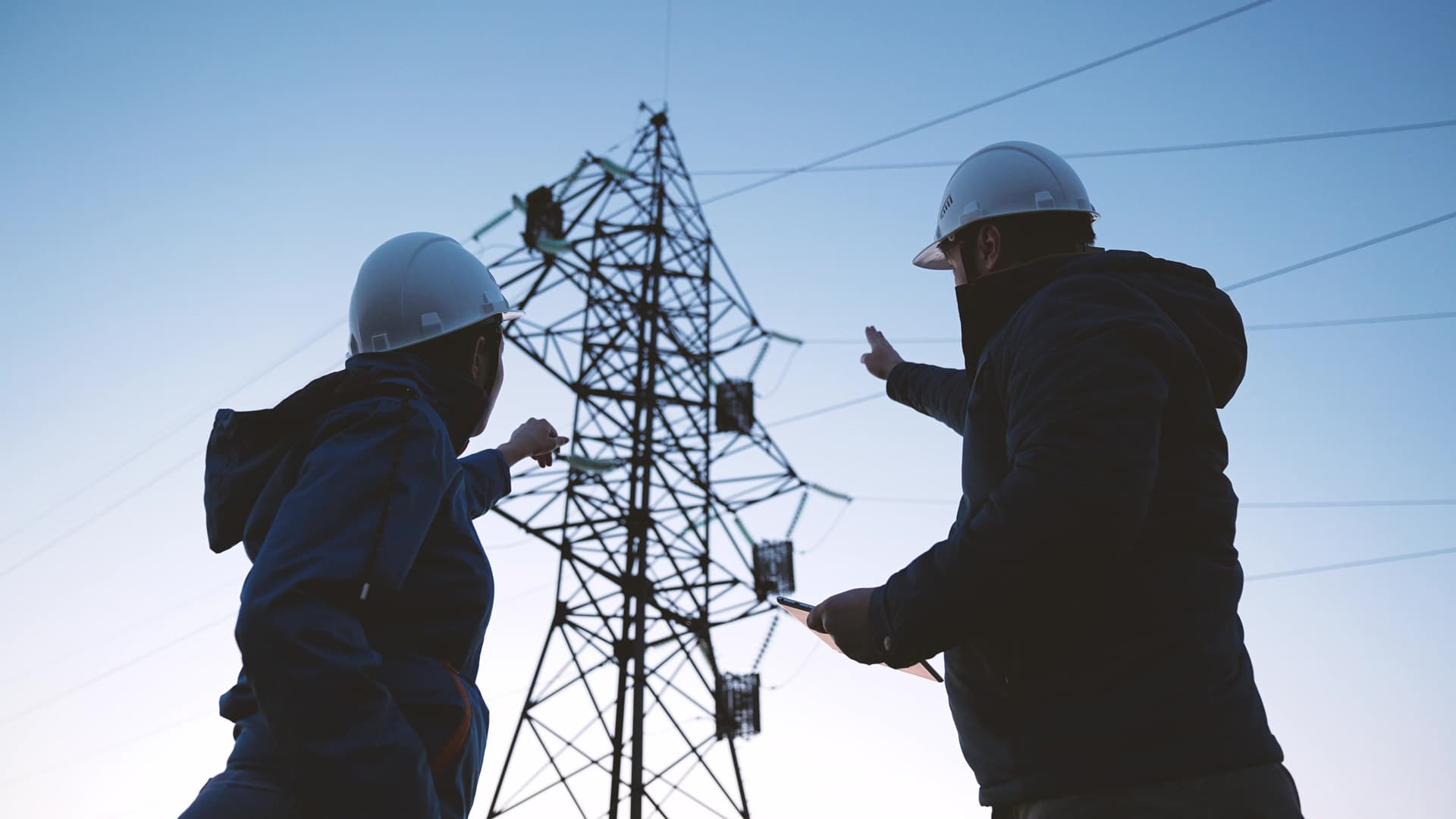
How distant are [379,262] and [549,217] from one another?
1184cm

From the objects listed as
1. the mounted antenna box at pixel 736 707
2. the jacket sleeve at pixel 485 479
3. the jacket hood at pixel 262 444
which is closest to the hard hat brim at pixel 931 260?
the jacket sleeve at pixel 485 479

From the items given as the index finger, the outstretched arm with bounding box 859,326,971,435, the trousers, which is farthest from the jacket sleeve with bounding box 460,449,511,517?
the trousers

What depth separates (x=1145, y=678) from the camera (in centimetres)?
152

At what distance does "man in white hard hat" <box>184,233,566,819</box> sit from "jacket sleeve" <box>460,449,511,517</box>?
1.12 feet

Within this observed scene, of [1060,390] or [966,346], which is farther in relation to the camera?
[966,346]

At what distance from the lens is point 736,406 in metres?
14.7

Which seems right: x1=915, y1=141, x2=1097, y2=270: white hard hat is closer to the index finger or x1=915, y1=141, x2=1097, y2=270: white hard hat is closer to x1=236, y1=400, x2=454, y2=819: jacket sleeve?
the index finger

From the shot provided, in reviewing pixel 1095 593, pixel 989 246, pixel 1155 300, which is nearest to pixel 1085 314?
pixel 1155 300

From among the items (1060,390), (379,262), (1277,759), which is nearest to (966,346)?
(1060,390)

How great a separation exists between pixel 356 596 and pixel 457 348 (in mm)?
964

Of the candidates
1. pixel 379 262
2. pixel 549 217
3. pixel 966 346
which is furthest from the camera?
pixel 549 217

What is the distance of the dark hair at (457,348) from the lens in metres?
2.46

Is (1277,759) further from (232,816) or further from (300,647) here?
(232,816)

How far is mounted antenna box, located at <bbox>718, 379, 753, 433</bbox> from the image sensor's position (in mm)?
14523
